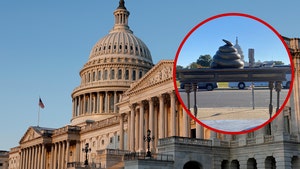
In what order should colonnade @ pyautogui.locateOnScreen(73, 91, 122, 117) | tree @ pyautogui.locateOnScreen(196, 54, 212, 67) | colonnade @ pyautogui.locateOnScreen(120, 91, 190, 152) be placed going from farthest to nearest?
colonnade @ pyautogui.locateOnScreen(73, 91, 122, 117) → colonnade @ pyautogui.locateOnScreen(120, 91, 190, 152) → tree @ pyautogui.locateOnScreen(196, 54, 212, 67)

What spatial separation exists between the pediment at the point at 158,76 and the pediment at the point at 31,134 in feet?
170

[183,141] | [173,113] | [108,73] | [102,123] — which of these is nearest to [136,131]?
[173,113]

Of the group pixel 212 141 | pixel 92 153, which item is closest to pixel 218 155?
pixel 212 141

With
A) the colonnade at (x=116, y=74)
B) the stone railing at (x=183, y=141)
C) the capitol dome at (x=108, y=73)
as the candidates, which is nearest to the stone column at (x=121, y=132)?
the capitol dome at (x=108, y=73)

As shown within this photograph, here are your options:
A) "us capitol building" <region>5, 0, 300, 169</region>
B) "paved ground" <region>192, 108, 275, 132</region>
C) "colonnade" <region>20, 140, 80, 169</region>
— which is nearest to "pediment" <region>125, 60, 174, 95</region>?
"us capitol building" <region>5, 0, 300, 169</region>

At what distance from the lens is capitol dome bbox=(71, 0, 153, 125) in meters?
137

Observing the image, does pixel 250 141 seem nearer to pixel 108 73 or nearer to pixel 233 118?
pixel 233 118

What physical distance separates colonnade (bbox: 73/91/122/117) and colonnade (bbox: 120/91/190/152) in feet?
146

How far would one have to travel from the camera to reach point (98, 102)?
138 metres

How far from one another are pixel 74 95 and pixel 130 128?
61.8 metres

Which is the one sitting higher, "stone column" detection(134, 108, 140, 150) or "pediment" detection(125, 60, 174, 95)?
"pediment" detection(125, 60, 174, 95)

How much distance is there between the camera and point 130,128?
89562 millimetres

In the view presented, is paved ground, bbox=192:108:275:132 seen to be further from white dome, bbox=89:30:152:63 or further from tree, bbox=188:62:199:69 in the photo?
white dome, bbox=89:30:152:63

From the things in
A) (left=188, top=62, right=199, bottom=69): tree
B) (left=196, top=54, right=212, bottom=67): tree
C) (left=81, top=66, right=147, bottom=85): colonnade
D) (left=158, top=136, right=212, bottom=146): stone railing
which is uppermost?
(left=81, top=66, right=147, bottom=85): colonnade
